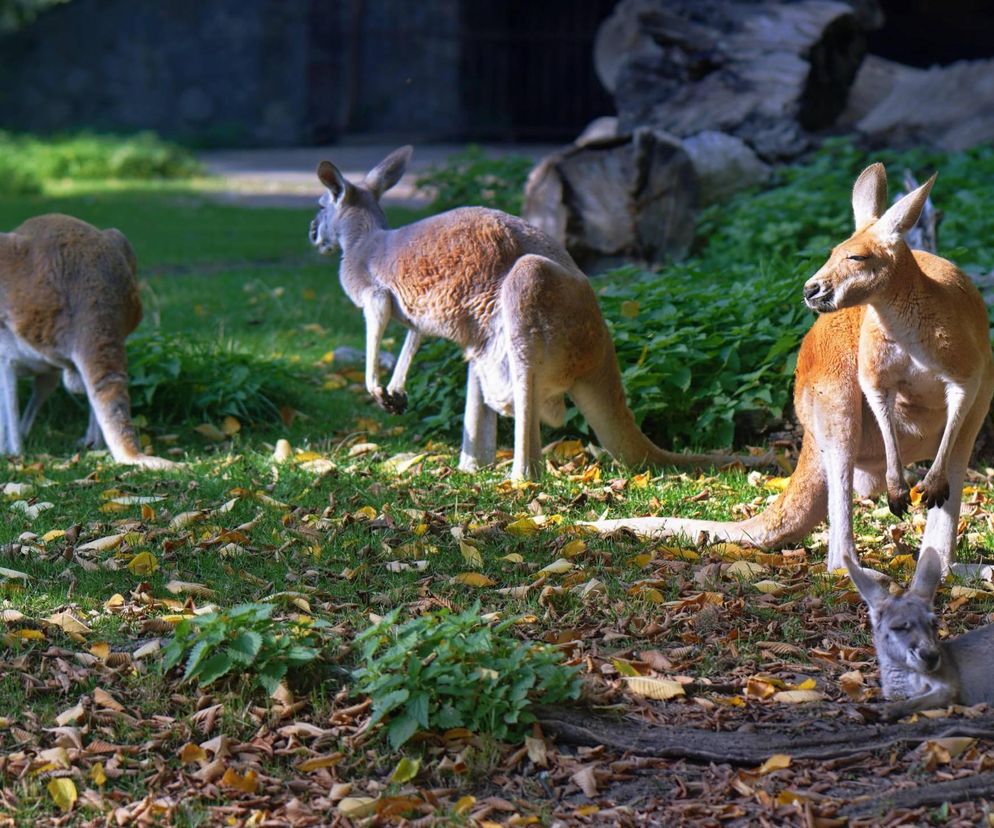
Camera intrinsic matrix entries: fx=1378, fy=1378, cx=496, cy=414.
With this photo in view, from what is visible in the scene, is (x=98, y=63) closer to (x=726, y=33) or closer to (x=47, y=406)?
(x=726, y=33)

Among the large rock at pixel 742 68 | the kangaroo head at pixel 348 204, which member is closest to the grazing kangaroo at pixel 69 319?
the kangaroo head at pixel 348 204

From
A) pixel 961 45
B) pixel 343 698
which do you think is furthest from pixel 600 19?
pixel 343 698

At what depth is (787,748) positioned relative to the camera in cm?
304

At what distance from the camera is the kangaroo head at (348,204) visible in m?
5.57

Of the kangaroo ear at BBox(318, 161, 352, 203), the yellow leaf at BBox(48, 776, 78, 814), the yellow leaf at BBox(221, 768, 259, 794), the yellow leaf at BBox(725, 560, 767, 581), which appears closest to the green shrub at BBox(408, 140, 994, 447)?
the kangaroo ear at BBox(318, 161, 352, 203)

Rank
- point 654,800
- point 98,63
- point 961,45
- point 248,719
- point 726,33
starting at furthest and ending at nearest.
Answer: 1. point 98,63
2. point 961,45
3. point 726,33
4. point 248,719
5. point 654,800

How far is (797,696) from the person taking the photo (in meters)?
3.31

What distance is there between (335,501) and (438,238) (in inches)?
42.3

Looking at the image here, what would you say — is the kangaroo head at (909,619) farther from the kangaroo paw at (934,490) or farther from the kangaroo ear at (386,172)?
the kangaroo ear at (386,172)

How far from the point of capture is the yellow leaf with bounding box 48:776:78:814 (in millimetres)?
2889

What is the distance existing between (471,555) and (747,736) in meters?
1.42

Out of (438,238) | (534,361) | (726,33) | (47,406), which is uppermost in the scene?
(726,33)

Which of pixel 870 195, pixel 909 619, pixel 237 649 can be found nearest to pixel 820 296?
pixel 870 195

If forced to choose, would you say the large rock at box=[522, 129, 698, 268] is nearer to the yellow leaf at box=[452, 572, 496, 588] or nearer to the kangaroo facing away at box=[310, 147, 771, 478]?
the kangaroo facing away at box=[310, 147, 771, 478]
